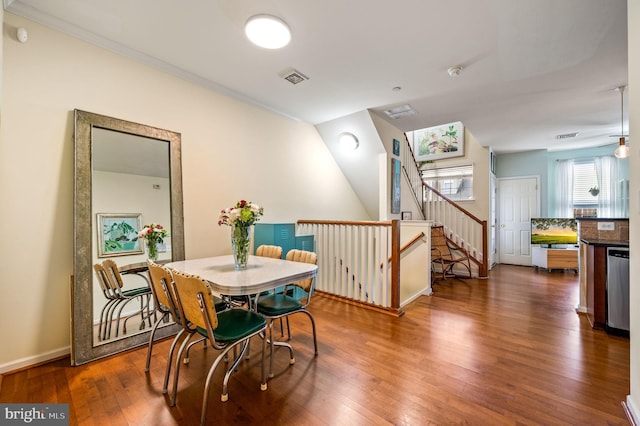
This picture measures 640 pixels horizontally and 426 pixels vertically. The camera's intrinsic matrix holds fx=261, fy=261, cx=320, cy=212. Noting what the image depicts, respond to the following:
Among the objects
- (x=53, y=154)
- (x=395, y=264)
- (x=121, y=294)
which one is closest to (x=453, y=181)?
(x=395, y=264)

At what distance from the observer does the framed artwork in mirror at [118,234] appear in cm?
229

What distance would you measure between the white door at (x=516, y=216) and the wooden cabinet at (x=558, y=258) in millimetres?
488

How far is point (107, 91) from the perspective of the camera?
2.37m

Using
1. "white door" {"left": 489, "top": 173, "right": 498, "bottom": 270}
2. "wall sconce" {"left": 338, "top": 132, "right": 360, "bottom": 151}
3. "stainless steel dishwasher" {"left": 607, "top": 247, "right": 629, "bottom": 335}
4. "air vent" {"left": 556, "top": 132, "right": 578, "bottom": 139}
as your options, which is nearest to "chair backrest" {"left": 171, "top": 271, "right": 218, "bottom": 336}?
"wall sconce" {"left": 338, "top": 132, "right": 360, "bottom": 151}

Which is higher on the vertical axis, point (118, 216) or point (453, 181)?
point (453, 181)

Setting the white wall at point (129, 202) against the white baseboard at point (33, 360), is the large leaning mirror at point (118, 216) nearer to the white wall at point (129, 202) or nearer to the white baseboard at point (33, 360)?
the white wall at point (129, 202)

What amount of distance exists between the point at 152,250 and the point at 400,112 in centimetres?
368

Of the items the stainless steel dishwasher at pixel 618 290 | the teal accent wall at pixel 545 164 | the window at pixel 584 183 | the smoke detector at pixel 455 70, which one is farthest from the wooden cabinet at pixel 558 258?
the smoke detector at pixel 455 70

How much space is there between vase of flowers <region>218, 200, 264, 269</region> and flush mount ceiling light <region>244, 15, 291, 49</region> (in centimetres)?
137

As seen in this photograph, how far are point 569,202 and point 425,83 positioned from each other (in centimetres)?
563

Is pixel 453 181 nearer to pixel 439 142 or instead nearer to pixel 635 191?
pixel 439 142

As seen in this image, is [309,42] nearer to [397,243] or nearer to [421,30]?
[421,30]

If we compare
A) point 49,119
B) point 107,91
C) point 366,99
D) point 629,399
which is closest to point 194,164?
point 107,91

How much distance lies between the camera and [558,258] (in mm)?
5586
